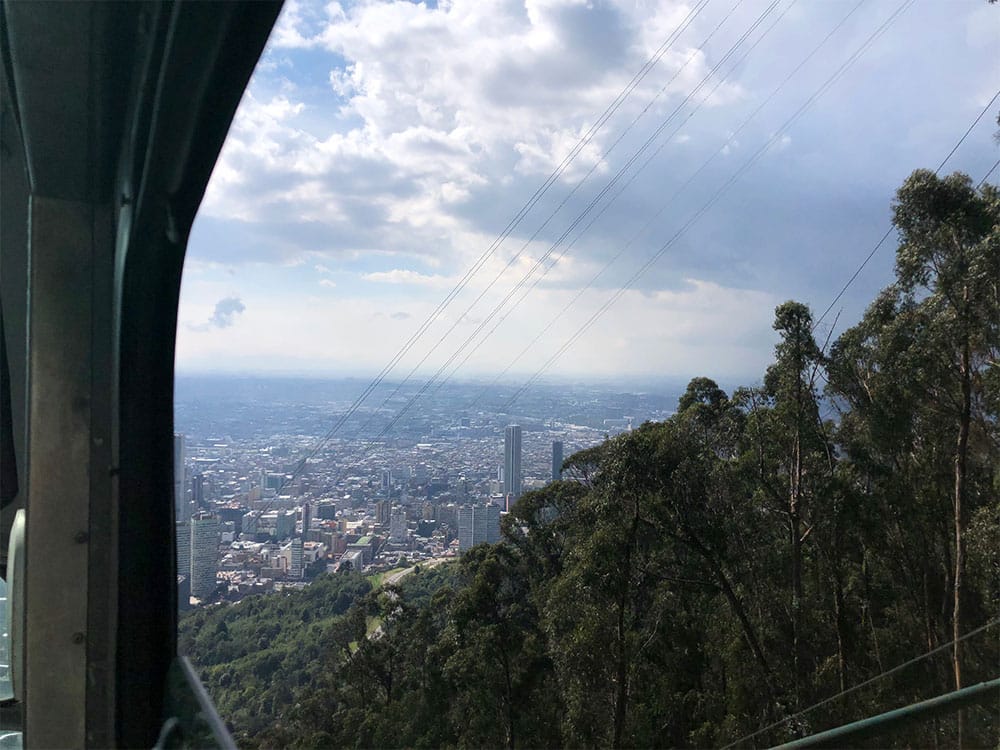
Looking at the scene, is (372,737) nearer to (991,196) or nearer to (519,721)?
(519,721)

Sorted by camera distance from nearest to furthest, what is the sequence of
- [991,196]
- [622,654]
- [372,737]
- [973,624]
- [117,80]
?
1. [117,80]
2. [991,196]
3. [973,624]
4. [622,654]
5. [372,737]

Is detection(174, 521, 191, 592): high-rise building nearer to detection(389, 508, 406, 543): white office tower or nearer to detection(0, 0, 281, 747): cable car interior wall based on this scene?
detection(0, 0, 281, 747): cable car interior wall

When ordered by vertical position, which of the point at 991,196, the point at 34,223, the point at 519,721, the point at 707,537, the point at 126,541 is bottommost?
the point at 519,721

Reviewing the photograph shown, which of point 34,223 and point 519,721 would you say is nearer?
point 34,223

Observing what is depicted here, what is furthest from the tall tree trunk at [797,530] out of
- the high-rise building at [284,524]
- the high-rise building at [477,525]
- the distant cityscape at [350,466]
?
the high-rise building at [284,524]

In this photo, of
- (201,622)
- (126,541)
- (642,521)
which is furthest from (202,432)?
(642,521)

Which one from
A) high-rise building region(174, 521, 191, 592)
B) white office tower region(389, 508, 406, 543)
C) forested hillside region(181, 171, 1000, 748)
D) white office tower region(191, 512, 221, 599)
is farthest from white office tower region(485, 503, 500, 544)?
high-rise building region(174, 521, 191, 592)

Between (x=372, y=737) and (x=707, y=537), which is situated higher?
(x=707, y=537)

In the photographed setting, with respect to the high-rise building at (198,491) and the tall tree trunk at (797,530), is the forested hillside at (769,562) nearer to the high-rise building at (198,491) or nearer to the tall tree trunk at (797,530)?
the tall tree trunk at (797,530)
